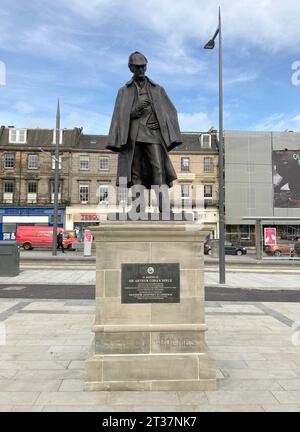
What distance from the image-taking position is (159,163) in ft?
17.2

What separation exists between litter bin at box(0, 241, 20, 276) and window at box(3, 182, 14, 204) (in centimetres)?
3150

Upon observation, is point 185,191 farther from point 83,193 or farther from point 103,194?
point 83,193

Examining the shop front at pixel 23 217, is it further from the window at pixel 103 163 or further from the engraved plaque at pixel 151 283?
the engraved plaque at pixel 151 283

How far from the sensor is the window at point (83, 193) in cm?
4550

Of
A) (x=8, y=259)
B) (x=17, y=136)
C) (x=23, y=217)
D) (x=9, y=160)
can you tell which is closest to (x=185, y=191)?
(x=23, y=217)

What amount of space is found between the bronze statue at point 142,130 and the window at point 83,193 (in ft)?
133

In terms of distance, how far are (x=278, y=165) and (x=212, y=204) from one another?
8757 mm

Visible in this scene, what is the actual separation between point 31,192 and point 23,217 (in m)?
3.02

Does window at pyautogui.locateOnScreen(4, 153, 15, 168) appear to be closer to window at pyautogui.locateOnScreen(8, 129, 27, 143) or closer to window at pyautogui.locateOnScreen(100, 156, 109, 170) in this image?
window at pyautogui.locateOnScreen(8, 129, 27, 143)

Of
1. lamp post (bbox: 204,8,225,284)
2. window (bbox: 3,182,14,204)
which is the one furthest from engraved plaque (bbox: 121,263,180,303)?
window (bbox: 3,182,14,204)

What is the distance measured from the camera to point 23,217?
4491 centimetres

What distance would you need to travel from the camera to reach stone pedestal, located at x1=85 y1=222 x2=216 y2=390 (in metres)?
4.53

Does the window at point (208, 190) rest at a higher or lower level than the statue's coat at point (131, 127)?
higher

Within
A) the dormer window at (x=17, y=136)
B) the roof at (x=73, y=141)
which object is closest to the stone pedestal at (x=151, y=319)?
the roof at (x=73, y=141)
